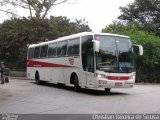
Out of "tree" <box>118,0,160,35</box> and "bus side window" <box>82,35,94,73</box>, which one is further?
"tree" <box>118,0,160,35</box>

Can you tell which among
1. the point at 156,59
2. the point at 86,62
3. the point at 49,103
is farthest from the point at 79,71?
the point at 156,59

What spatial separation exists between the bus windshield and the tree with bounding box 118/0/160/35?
1824 inches

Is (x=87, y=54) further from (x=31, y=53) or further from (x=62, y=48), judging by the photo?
(x=31, y=53)

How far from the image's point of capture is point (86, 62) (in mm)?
22547

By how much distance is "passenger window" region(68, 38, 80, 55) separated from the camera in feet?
78.2

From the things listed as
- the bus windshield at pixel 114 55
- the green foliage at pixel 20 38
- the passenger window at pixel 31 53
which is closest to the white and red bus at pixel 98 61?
the bus windshield at pixel 114 55

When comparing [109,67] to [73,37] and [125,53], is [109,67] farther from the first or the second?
[73,37]

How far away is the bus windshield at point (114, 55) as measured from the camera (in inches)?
845

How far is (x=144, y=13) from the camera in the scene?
232ft

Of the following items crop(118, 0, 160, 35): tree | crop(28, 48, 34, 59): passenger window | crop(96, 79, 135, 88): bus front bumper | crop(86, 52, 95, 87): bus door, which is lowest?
crop(96, 79, 135, 88): bus front bumper

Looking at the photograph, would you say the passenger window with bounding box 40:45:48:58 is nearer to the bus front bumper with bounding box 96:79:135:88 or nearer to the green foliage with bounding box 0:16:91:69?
the bus front bumper with bounding box 96:79:135:88

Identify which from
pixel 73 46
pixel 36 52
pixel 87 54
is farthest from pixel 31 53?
pixel 87 54

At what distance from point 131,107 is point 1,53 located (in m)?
33.5

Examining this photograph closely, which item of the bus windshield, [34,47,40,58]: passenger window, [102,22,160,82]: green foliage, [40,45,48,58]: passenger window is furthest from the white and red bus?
[102,22,160,82]: green foliage
